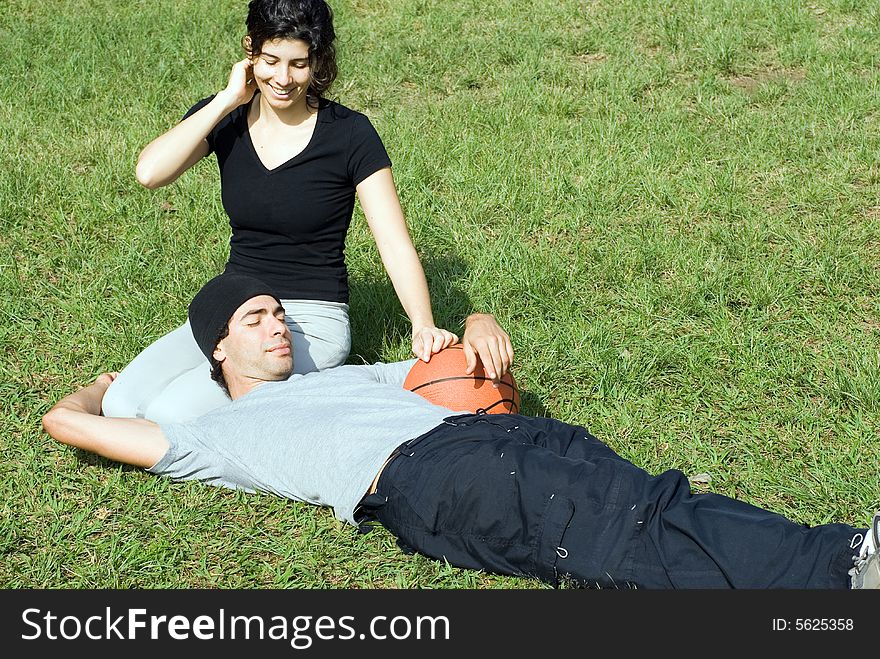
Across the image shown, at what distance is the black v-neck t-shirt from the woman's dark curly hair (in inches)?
16.7

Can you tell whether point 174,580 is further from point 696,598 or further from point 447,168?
point 447,168

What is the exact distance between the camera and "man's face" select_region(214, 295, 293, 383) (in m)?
4.95

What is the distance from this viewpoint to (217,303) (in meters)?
5.11

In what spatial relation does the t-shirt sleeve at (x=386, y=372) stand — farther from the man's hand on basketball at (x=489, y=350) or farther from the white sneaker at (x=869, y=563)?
the white sneaker at (x=869, y=563)

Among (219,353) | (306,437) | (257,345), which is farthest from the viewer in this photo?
(219,353)

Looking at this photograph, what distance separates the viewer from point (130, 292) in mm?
6633

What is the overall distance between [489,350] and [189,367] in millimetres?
1687

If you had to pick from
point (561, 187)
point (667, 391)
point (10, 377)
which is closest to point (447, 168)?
point (561, 187)

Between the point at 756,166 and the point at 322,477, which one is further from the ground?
the point at 756,166

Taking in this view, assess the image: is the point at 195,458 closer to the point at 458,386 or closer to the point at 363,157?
the point at 458,386

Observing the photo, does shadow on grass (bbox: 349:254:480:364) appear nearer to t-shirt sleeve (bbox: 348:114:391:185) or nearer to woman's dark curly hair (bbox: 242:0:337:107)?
t-shirt sleeve (bbox: 348:114:391:185)

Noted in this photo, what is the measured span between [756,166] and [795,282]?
1.77 metres

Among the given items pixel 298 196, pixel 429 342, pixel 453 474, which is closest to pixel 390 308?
pixel 298 196

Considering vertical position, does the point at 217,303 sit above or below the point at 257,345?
above
